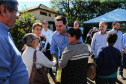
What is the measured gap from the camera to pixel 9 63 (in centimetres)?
91

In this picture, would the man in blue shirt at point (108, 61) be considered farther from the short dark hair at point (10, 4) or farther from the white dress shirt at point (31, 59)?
the short dark hair at point (10, 4)

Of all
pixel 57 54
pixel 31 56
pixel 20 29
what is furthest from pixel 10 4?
pixel 20 29

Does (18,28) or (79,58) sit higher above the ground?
(18,28)

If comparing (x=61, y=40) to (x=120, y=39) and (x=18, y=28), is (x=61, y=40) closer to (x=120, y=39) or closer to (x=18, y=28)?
(x=120, y=39)

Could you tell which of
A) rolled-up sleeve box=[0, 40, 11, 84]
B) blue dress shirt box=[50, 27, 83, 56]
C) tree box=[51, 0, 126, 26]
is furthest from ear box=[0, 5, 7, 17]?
tree box=[51, 0, 126, 26]

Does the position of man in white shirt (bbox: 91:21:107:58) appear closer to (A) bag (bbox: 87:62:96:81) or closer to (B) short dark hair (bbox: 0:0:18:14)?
(A) bag (bbox: 87:62:96:81)

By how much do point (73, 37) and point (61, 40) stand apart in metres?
0.74

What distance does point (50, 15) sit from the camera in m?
28.2

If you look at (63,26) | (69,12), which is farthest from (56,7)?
(63,26)

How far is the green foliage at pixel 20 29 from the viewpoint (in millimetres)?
5125

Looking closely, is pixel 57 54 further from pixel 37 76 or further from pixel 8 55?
pixel 8 55

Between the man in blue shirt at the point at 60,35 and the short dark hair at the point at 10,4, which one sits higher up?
the short dark hair at the point at 10,4

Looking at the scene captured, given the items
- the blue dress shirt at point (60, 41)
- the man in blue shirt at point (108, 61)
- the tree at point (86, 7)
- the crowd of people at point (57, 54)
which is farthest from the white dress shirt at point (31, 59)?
the tree at point (86, 7)

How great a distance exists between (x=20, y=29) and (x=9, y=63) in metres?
4.71
